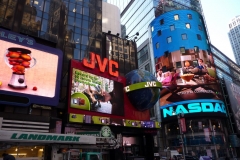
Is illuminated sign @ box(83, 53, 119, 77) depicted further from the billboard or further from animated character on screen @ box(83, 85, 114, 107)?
the billboard

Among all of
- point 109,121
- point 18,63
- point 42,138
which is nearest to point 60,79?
point 18,63

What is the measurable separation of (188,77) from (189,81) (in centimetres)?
128

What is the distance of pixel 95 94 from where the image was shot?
98.3 ft

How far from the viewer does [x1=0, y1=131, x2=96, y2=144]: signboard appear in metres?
16.1

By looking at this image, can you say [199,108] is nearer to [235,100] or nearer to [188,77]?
[188,77]

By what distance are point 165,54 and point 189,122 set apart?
22.6 meters

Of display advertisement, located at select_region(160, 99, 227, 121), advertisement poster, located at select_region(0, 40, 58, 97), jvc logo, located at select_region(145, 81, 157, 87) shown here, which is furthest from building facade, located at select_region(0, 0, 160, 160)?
display advertisement, located at select_region(160, 99, 227, 121)

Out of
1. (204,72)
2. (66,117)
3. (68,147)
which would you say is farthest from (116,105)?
(204,72)

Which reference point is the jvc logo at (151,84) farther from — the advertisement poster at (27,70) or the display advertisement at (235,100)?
the display advertisement at (235,100)

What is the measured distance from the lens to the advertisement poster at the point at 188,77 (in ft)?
192

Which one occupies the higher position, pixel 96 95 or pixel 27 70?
pixel 27 70

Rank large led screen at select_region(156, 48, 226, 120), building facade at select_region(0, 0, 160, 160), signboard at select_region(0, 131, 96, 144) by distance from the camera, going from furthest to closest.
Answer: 1. large led screen at select_region(156, 48, 226, 120)
2. building facade at select_region(0, 0, 160, 160)
3. signboard at select_region(0, 131, 96, 144)

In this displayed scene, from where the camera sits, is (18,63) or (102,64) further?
(102,64)

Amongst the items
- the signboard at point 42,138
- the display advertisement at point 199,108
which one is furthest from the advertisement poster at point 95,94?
the display advertisement at point 199,108
